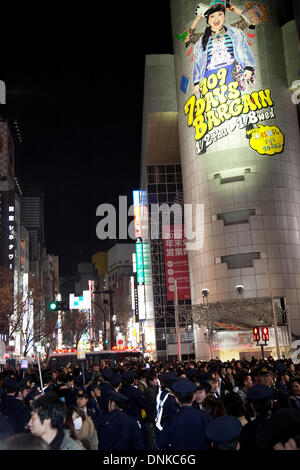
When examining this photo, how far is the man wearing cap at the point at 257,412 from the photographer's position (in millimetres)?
5625

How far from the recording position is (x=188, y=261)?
64.0m

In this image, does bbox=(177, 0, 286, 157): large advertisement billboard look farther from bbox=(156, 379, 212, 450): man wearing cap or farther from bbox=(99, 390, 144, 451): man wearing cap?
bbox=(156, 379, 212, 450): man wearing cap

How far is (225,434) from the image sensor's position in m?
4.37

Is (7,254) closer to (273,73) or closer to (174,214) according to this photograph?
(174,214)

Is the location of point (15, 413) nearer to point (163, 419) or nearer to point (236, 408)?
point (163, 419)

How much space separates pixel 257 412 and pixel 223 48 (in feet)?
186

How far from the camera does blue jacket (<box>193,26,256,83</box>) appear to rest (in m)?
57.7

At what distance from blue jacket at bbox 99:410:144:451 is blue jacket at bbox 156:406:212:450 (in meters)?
0.46

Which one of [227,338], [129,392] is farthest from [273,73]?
[129,392]

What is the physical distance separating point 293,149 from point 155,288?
26.0m

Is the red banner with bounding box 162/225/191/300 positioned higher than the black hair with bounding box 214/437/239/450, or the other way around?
the red banner with bounding box 162/225/191/300

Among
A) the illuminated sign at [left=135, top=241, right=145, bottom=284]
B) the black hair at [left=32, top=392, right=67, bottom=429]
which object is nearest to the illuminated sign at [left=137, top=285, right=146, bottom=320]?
the illuminated sign at [left=135, top=241, right=145, bottom=284]

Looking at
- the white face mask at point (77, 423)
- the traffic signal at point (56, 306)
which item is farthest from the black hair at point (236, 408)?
the traffic signal at point (56, 306)

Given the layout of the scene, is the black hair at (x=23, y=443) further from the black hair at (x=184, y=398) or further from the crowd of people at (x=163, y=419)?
the black hair at (x=184, y=398)
